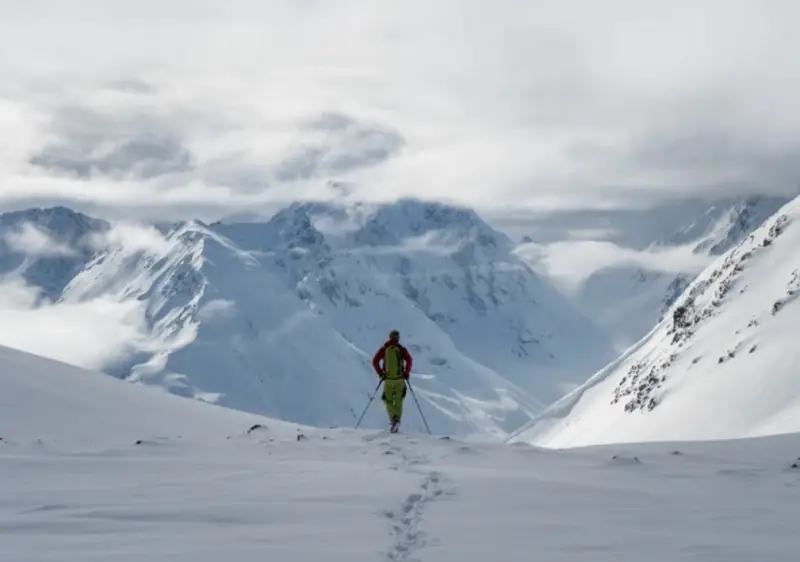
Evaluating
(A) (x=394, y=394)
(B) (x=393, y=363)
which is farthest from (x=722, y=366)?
(B) (x=393, y=363)

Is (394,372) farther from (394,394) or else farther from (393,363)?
(394,394)

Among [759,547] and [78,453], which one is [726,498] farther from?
[78,453]

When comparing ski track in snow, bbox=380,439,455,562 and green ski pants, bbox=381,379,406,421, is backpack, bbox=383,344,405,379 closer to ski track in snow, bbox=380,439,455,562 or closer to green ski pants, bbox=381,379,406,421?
green ski pants, bbox=381,379,406,421

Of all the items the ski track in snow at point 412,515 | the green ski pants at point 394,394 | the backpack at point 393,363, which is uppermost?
the backpack at point 393,363

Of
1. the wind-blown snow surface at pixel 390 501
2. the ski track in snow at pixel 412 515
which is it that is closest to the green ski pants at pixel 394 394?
the wind-blown snow surface at pixel 390 501

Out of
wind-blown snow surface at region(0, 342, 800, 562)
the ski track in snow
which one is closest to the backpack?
wind-blown snow surface at region(0, 342, 800, 562)

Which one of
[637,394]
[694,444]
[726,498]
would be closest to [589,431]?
[637,394]

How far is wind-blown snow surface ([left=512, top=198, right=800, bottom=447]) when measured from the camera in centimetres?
7512

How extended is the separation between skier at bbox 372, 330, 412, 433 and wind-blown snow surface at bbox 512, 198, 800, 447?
43322 mm

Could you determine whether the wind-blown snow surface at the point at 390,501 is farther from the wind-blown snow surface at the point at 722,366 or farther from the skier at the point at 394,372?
the wind-blown snow surface at the point at 722,366

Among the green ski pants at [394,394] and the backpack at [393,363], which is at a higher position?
the backpack at [393,363]

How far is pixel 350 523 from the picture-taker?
35.6ft

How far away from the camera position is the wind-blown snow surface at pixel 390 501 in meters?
9.80

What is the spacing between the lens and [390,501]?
39.9 ft
